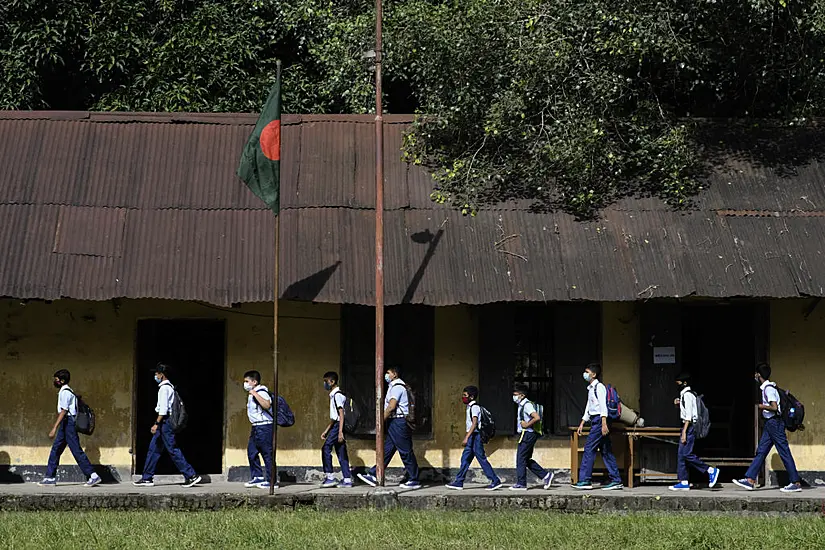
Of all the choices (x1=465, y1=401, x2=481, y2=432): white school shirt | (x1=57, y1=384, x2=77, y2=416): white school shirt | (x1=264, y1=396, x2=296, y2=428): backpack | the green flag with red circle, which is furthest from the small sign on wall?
(x1=57, y1=384, x2=77, y2=416): white school shirt

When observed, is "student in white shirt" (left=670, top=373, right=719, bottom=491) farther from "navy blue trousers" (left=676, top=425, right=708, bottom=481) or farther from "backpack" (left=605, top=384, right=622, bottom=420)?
"backpack" (left=605, top=384, right=622, bottom=420)

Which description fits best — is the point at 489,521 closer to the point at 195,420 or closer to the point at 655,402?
the point at 655,402

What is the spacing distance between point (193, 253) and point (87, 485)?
3090 millimetres

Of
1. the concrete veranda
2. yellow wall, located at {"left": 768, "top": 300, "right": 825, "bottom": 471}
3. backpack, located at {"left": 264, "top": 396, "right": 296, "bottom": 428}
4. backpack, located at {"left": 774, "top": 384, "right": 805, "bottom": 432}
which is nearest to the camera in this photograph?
the concrete veranda

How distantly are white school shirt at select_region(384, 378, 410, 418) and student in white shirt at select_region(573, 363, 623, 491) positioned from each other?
2.11 meters

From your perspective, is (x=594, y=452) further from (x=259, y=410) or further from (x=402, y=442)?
(x=259, y=410)

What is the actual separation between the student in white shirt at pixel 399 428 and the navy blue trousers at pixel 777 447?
4.08 metres

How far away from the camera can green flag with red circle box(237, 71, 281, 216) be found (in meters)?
14.7

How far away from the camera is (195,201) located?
1634 centimetres

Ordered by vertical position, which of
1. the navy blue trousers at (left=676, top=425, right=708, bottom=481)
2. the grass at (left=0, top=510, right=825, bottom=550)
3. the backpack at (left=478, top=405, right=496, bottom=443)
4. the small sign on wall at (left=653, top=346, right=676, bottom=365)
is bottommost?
the grass at (left=0, top=510, right=825, bottom=550)

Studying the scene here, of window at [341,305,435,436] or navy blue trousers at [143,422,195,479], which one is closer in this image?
navy blue trousers at [143,422,195,479]

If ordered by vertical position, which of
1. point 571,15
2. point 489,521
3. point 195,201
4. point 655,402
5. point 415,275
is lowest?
point 489,521

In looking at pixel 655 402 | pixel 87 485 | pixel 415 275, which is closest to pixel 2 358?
pixel 87 485

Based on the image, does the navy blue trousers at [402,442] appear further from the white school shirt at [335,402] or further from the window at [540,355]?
the window at [540,355]
